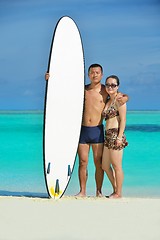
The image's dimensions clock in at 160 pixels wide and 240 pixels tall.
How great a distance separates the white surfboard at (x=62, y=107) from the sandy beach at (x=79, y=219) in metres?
0.25

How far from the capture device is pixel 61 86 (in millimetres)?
5547

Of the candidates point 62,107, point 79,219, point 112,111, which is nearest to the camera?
point 79,219

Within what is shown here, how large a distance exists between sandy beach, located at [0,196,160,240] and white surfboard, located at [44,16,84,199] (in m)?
0.25

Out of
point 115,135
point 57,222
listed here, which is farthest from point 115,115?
point 57,222

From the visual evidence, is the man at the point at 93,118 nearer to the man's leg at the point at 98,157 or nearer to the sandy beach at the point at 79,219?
the man's leg at the point at 98,157

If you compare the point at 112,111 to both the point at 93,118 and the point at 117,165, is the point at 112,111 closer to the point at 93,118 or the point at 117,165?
the point at 93,118

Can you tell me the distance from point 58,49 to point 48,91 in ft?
1.30

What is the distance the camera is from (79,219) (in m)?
4.75

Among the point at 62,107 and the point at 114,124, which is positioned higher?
the point at 62,107

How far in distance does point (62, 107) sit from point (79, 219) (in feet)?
3.87

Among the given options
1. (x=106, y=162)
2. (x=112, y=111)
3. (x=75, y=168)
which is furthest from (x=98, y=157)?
(x=75, y=168)

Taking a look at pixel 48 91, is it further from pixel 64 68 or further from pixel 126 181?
pixel 126 181

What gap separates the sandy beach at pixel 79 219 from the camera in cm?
434

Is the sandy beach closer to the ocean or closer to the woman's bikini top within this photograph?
the woman's bikini top
